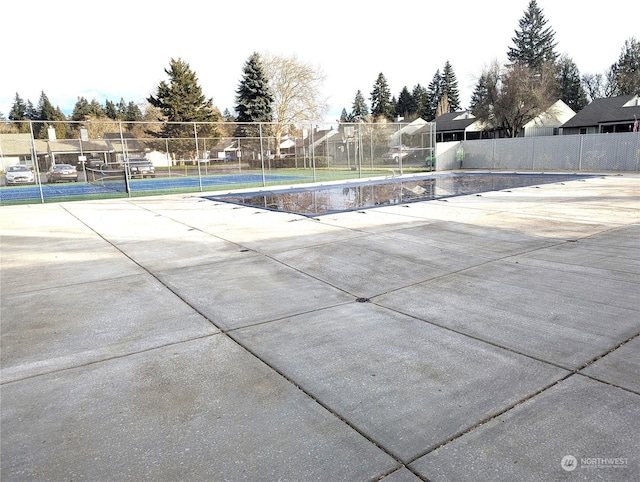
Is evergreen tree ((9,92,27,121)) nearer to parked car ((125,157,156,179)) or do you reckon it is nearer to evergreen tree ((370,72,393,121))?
evergreen tree ((370,72,393,121))

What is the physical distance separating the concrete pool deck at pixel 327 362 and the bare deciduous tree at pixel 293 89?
35.7m

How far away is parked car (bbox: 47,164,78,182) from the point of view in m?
25.0

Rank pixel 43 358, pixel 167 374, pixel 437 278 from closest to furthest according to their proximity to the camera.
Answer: pixel 167 374 < pixel 43 358 < pixel 437 278

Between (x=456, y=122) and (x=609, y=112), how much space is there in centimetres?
1638

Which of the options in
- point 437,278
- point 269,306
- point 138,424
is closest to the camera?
point 138,424

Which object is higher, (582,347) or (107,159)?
(107,159)

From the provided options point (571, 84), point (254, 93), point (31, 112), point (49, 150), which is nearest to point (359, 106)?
point (571, 84)

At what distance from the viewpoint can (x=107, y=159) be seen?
2742cm

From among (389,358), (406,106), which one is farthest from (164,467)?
(406,106)

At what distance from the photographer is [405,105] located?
78.9 meters

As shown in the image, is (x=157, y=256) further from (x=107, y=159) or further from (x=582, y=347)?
(x=107, y=159)

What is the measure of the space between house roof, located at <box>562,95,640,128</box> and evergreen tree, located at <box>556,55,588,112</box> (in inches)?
757

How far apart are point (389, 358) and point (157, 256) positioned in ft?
14.6

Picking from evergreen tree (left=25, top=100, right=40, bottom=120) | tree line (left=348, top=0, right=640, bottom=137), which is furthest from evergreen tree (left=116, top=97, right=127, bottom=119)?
tree line (left=348, top=0, right=640, bottom=137)
